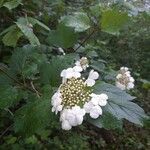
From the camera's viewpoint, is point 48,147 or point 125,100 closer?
point 125,100

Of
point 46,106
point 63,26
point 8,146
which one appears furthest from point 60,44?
point 8,146

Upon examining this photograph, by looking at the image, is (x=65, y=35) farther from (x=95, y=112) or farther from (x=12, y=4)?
(x=95, y=112)

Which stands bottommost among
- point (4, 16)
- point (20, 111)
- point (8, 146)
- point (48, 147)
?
point (48, 147)

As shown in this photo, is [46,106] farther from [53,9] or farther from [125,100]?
[53,9]

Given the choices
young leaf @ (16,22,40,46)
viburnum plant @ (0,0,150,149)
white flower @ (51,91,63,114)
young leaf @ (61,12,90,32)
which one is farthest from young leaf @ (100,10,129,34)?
white flower @ (51,91,63,114)

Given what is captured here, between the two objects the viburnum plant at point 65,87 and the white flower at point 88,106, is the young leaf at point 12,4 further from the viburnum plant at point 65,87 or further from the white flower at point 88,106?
the white flower at point 88,106

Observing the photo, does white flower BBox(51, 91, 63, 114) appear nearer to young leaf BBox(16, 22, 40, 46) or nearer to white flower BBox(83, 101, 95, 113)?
white flower BBox(83, 101, 95, 113)

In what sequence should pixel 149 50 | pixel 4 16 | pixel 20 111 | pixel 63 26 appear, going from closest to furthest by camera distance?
pixel 20 111, pixel 63 26, pixel 4 16, pixel 149 50
